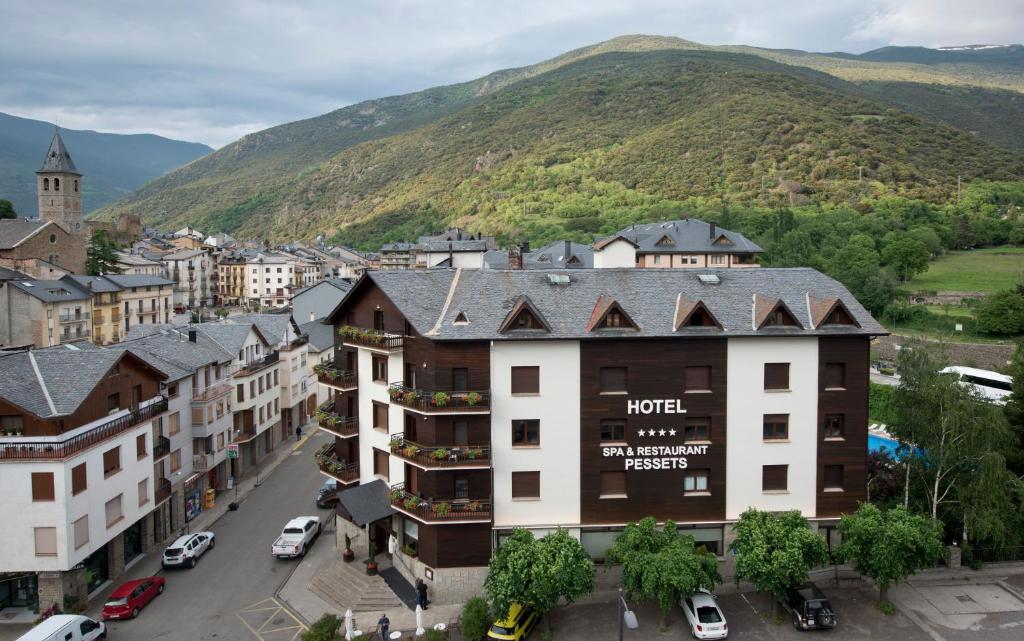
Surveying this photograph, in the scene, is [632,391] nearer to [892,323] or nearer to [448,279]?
[448,279]

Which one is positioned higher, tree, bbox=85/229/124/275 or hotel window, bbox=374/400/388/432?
tree, bbox=85/229/124/275

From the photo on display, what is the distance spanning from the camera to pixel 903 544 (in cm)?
3061

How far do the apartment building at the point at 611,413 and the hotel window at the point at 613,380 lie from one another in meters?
0.07

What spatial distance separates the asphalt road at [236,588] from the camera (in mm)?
32031

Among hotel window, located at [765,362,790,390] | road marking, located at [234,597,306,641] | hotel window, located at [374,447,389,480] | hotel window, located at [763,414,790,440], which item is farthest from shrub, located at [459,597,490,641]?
hotel window, located at [765,362,790,390]

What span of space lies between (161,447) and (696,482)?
100 ft

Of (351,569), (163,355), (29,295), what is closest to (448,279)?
(351,569)

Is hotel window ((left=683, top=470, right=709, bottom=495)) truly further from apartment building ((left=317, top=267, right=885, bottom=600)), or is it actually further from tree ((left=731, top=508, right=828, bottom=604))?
tree ((left=731, top=508, right=828, bottom=604))

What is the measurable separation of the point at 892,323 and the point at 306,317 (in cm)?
7171

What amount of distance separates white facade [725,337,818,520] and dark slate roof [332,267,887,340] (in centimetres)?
127

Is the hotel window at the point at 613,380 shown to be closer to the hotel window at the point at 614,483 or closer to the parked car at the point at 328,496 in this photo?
the hotel window at the point at 614,483

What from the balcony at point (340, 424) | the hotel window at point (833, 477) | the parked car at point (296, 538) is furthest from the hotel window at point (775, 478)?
the parked car at point (296, 538)

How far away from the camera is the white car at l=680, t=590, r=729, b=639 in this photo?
30.0 meters

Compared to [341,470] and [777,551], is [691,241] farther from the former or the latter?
[777,551]
